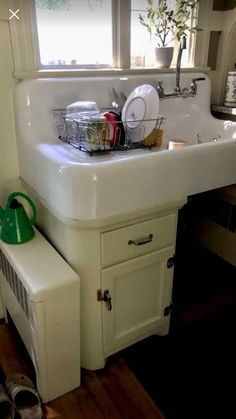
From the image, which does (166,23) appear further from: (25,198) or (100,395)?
(100,395)

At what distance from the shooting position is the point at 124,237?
104 centimetres

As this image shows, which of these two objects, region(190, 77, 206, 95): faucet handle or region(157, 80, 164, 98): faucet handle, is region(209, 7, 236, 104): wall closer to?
region(190, 77, 206, 95): faucet handle

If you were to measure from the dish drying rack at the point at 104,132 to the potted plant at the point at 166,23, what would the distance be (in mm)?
428

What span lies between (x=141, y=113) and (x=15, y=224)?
603 mm

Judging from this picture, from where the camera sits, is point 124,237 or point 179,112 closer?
point 124,237

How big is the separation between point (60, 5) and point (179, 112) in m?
0.65

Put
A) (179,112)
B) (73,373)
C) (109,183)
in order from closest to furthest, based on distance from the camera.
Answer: (109,183)
(73,373)
(179,112)

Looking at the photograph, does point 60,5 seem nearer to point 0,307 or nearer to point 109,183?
point 109,183

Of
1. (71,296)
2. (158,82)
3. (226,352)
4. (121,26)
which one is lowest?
(226,352)

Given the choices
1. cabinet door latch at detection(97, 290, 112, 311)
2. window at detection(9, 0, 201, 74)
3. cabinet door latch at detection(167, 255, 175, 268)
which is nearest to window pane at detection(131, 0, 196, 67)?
window at detection(9, 0, 201, 74)

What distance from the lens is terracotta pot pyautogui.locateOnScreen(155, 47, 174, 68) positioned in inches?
57.4

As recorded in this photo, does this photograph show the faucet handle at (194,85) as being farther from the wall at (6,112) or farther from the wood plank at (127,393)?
the wood plank at (127,393)

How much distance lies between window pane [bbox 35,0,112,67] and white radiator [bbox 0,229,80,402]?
0.74 metres

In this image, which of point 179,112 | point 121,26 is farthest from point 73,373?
point 121,26
